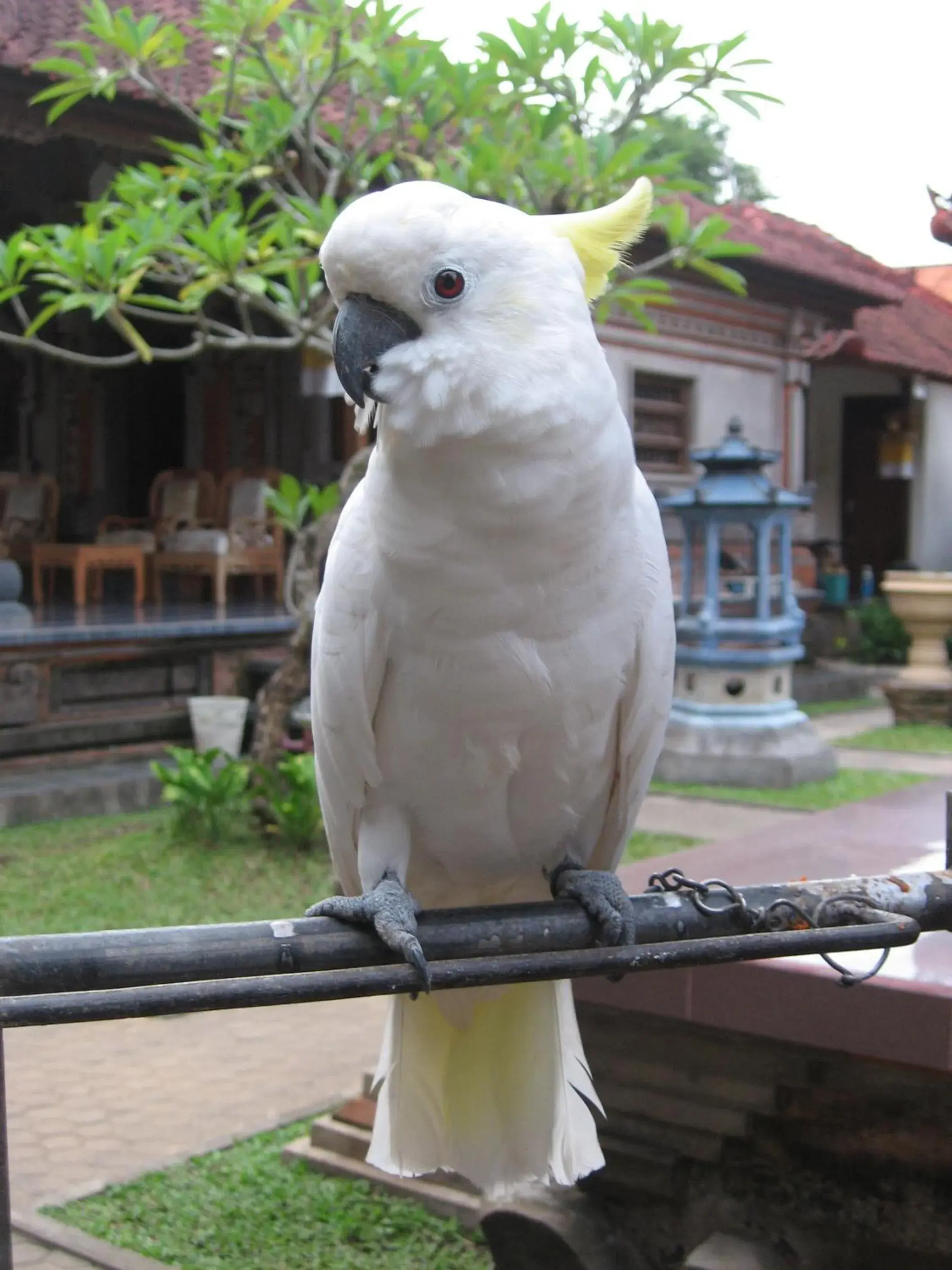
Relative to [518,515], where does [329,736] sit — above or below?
below

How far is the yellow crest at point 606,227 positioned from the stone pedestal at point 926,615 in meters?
8.79

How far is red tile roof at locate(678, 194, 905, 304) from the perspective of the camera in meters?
9.60

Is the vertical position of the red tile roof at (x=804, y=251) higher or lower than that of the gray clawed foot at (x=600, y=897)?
higher

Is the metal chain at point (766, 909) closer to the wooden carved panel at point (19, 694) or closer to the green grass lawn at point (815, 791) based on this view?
the green grass lawn at point (815, 791)

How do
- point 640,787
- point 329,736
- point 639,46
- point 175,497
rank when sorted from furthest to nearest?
point 175,497 < point 639,46 < point 640,787 < point 329,736

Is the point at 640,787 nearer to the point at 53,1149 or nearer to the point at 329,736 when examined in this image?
the point at 329,736

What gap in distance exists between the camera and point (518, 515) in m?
1.47

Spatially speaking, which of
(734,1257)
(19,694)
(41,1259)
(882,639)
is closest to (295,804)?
(19,694)

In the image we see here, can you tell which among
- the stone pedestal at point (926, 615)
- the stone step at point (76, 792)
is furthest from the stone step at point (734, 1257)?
the stone pedestal at point (926, 615)

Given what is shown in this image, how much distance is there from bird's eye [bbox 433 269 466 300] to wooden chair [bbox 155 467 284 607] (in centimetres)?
656

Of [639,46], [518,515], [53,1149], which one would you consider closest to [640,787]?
[518,515]

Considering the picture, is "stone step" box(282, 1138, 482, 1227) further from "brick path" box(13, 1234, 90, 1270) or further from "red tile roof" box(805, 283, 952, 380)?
"red tile roof" box(805, 283, 952, 380)

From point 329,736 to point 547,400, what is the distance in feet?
2.08

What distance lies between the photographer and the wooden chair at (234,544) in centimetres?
808
